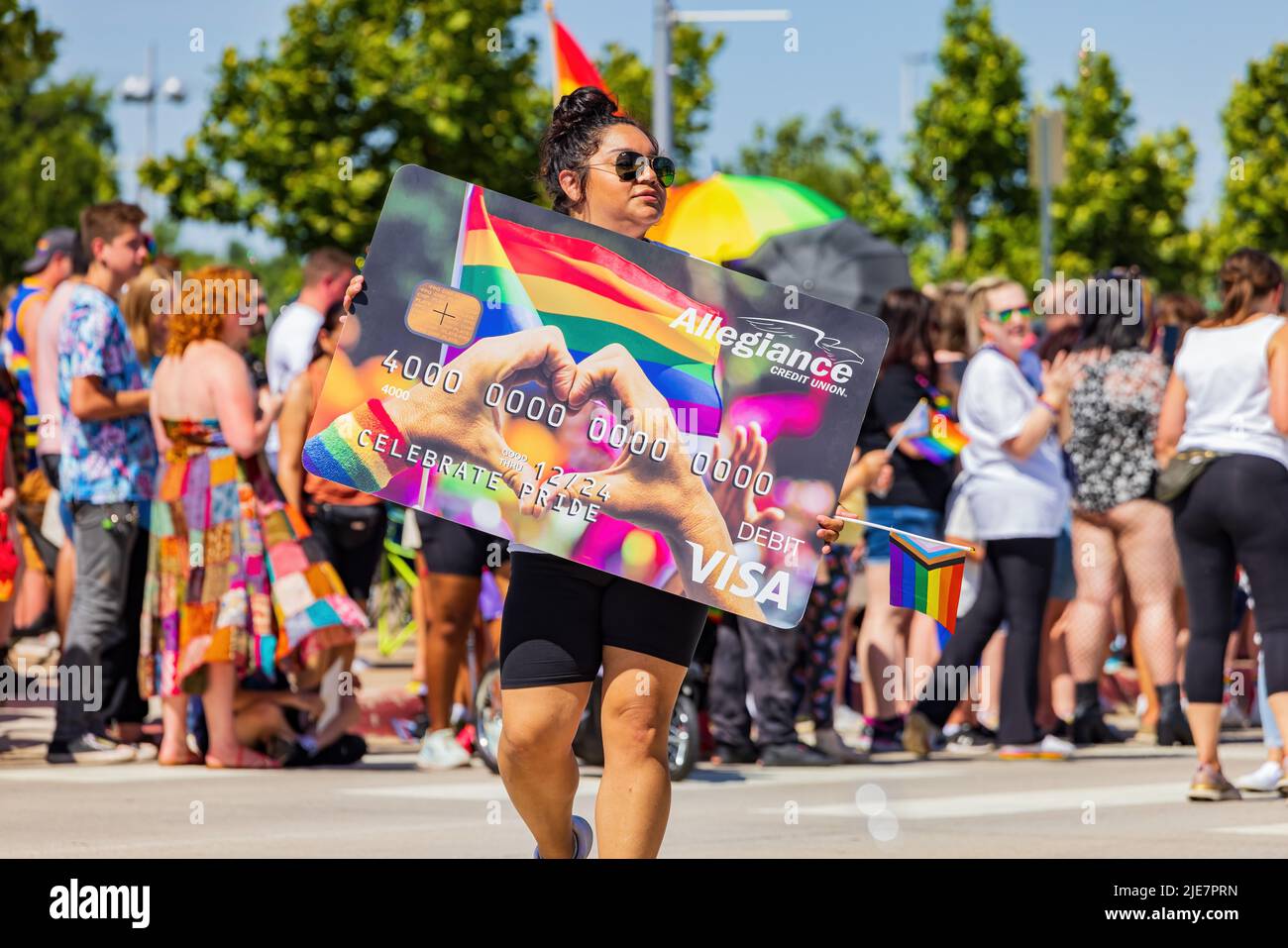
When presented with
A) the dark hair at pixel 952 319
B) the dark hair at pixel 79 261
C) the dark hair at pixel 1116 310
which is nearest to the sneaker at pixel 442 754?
the dark hair at pixel 79 261

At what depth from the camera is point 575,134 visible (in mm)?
5387

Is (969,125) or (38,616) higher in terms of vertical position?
(969,125)

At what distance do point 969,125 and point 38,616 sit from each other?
2658 cm

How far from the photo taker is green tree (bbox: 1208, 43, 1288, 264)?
34.0 meters

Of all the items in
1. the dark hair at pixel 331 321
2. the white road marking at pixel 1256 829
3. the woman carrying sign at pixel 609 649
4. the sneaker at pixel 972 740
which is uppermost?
the dark hair at pixel 331 321

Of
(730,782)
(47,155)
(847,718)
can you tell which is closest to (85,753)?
(730,782)

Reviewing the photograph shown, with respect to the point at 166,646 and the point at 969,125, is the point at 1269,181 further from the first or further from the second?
the point at 166,646

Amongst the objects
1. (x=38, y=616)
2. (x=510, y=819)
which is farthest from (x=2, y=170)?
(x=510, y=819)

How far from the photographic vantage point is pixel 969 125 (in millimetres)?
36406

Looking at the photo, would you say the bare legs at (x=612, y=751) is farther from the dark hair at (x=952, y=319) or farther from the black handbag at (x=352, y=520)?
the dark hair at (x=952, y=319)

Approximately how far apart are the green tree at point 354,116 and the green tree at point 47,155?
16445mm

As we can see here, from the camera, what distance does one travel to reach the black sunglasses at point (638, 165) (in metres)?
5.20

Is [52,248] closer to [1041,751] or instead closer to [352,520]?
[352,520]

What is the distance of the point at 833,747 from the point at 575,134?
5.48 meters
